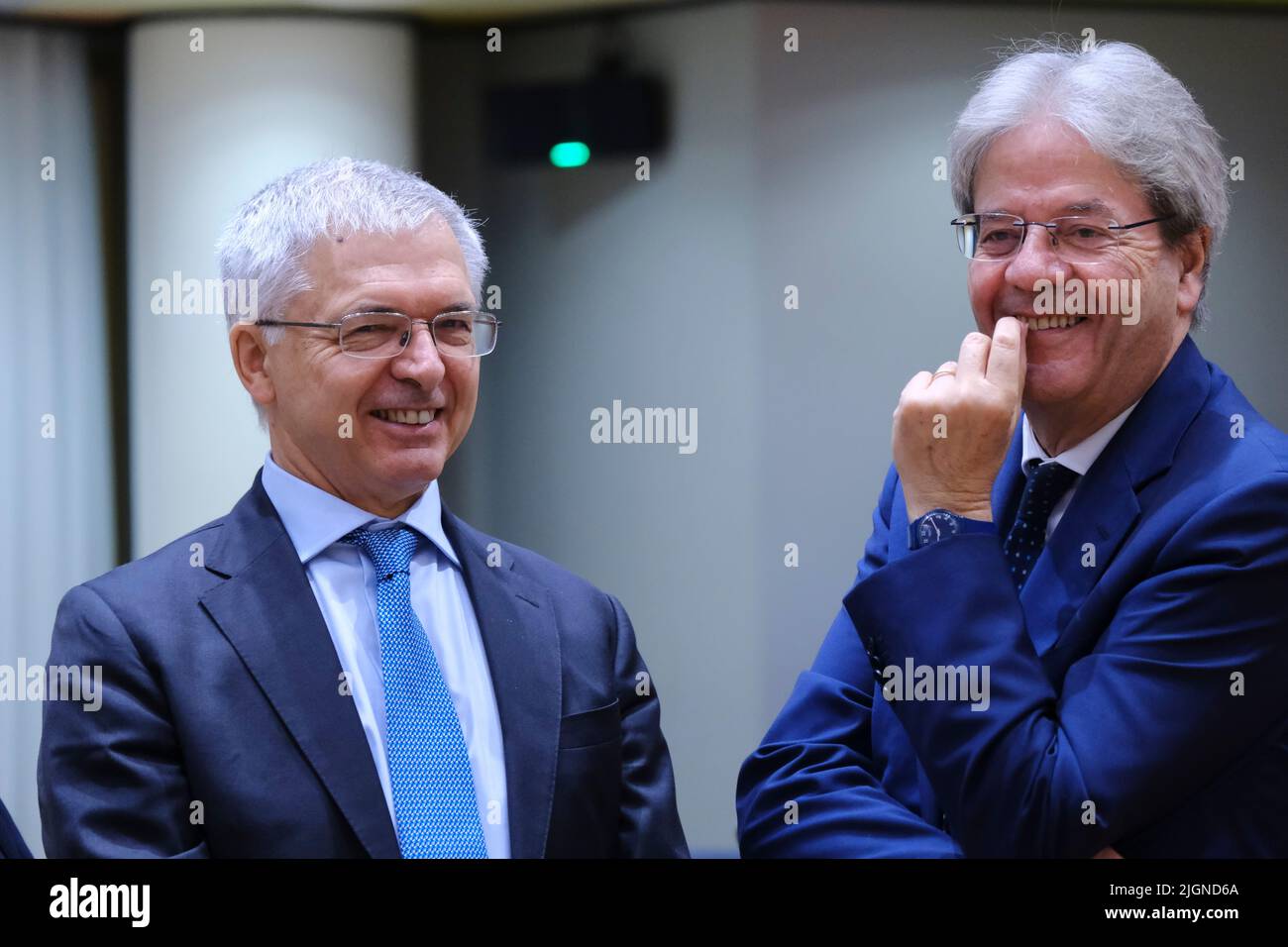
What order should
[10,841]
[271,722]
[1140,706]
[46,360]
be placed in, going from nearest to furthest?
[1140,706], [271,722], [10,841], [46,360]

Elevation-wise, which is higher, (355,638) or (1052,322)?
(1052,322)

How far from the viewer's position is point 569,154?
2578 millimetres

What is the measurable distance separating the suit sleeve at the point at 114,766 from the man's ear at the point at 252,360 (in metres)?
0.38

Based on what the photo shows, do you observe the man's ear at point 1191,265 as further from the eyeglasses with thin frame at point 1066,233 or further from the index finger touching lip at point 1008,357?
the index finger touching lip at point 1008,357

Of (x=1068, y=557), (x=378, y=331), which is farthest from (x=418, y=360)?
(x=1068, y=557)

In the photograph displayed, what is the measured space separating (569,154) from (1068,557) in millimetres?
1096

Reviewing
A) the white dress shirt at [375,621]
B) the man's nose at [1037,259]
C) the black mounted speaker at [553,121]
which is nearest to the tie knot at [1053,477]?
the man's nose at [1037,259]

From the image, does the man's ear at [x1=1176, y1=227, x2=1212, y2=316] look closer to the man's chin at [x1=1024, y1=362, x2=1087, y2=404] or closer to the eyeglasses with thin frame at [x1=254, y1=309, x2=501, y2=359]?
the man's chin at [x1=1024, y1=362, x2=1087, y2=404]

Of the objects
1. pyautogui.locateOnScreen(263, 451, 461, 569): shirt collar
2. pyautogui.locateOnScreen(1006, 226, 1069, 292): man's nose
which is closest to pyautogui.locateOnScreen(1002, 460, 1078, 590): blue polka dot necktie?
pyautogui.locateOnScreen(1006, 226, 1069, 292): man's nose

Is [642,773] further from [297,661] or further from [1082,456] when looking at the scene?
[1082,456]

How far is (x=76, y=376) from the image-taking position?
8.41 ft

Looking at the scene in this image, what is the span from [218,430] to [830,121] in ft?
3.78

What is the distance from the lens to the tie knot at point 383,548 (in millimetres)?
2090

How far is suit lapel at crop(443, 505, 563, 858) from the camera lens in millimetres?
2037
